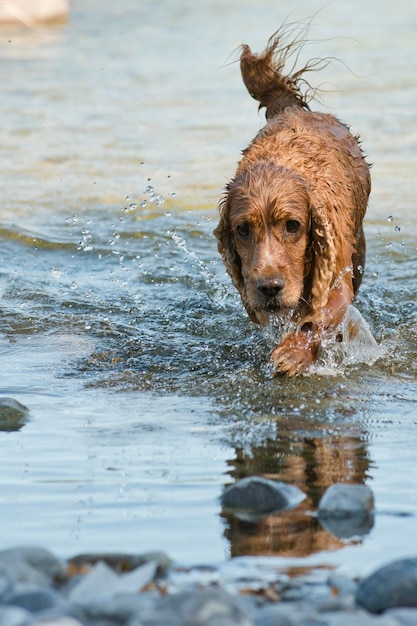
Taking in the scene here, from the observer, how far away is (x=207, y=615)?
3346mm

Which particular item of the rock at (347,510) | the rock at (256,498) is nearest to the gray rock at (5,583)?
the rock at (256,498)

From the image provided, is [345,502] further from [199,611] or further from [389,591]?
[199,611]

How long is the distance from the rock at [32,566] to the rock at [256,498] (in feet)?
2.91

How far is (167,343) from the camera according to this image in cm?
759

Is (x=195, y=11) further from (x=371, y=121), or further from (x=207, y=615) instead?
(x=207, y=615)

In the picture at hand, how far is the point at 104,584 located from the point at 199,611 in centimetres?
40

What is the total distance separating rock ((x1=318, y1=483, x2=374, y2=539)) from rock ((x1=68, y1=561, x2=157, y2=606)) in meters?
0.87

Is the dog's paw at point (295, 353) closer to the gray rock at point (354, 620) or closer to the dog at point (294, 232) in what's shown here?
the dog at point (294, 232)

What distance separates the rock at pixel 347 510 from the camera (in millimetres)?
4316

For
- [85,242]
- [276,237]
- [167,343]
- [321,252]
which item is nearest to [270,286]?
[276,237]

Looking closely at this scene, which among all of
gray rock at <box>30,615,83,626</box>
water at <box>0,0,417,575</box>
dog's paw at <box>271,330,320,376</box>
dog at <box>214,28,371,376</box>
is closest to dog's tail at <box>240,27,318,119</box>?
water at <box>0,0,417,575</box>

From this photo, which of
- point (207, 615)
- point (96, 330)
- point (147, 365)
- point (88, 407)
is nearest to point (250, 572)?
point (207, 615)

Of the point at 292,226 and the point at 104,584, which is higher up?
the point at 292,226

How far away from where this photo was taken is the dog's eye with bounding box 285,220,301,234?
653cm
